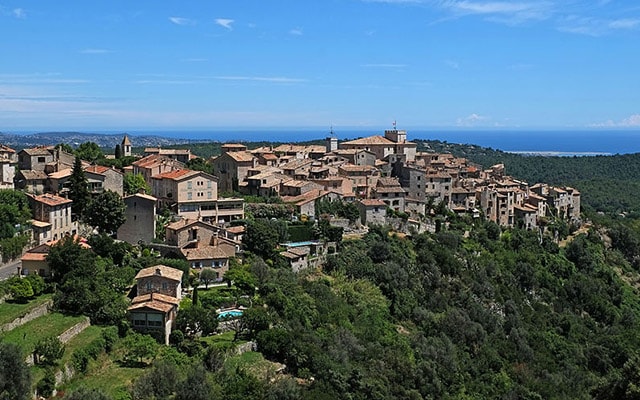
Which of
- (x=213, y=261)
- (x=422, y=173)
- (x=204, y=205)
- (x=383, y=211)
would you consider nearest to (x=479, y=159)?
(x=422, y=173)

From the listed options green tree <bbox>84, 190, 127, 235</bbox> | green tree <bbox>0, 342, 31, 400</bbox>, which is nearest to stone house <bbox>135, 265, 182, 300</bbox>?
green tree <bbox>0, 342, 31, 400</bbox>

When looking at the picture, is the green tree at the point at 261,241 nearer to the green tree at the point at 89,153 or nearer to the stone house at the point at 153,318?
the stone house at the point at 153,318

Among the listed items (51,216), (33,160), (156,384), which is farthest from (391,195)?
(156,384)

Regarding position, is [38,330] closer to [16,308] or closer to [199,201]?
[16,308]

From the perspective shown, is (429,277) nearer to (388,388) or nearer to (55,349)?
(388,388)

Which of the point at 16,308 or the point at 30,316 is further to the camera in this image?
the point at 16,308

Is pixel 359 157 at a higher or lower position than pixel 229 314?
higher

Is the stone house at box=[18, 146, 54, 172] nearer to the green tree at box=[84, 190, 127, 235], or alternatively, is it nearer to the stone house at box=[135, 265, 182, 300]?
the green tree at box=[84, 190, 127, 235]
